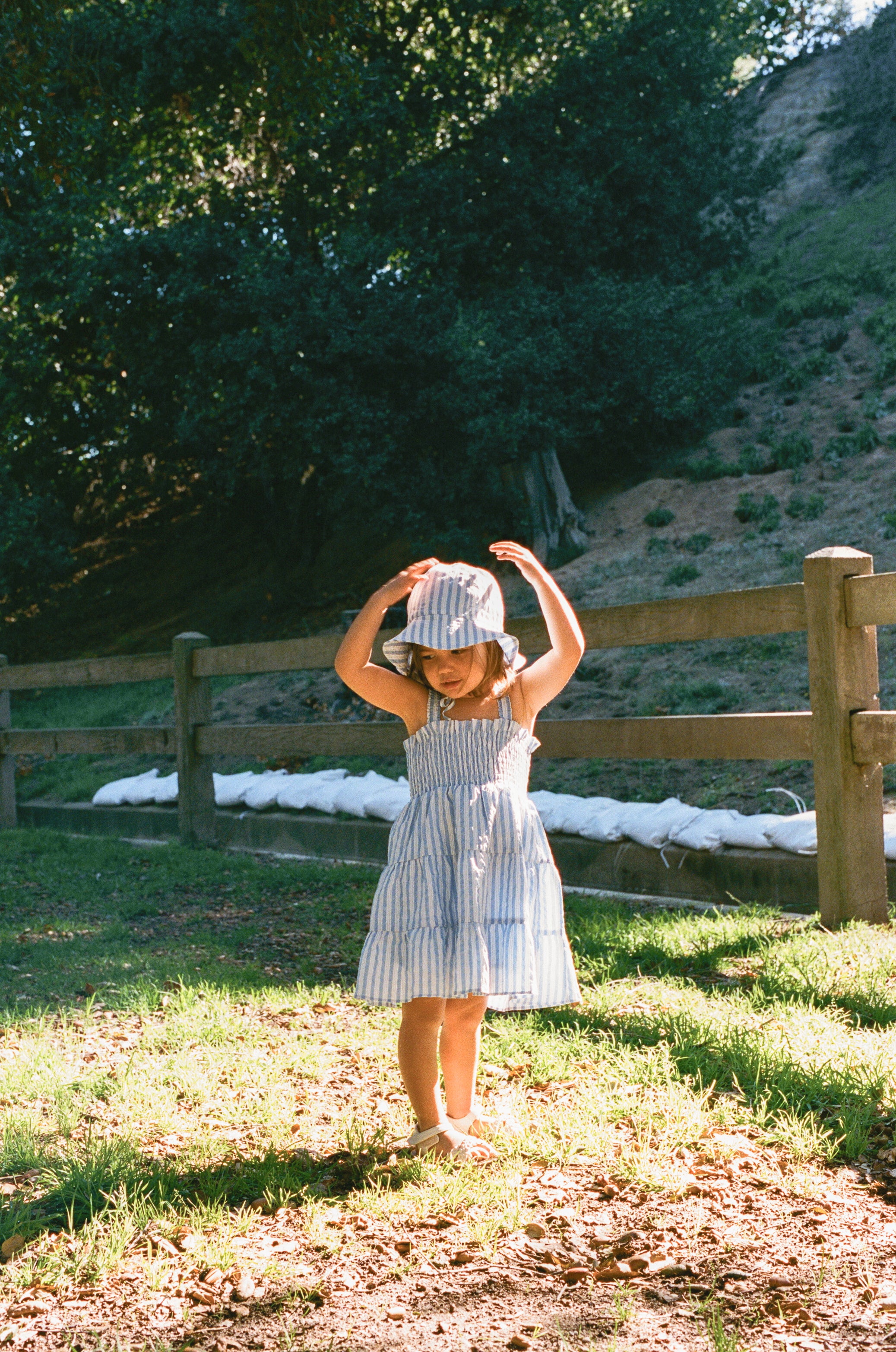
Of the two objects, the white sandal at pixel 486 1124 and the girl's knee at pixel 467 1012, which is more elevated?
the girl's knee at pixel 467 1012

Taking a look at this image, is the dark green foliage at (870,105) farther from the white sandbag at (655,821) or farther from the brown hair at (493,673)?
the brown hair at (493,673)

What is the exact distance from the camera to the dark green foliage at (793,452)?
13766 mm

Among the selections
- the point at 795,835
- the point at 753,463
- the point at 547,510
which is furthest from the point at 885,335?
the point at 795,835

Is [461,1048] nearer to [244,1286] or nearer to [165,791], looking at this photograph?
[244,1286]

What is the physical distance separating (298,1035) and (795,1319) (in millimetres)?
1903

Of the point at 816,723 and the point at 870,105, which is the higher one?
the point at 870,105

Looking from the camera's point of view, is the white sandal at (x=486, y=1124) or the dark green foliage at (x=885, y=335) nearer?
the white sandal at (x=486, y=1124)

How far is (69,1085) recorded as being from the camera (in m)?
3.06

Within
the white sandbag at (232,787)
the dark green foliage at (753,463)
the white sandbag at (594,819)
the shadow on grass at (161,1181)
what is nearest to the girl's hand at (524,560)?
the shadow on grass at (161,1181)

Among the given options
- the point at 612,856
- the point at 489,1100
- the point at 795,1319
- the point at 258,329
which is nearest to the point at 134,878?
the point at 612,856

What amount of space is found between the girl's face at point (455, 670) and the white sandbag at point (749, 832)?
2.52m

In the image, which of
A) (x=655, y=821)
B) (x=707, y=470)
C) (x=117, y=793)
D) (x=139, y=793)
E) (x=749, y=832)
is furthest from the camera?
(x=707, y=470)

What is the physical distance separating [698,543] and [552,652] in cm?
1034

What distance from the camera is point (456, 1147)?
2492 mm
